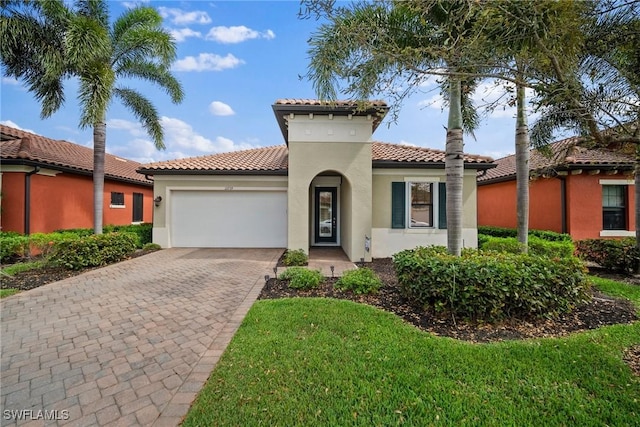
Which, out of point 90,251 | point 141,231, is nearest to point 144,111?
point 141,231

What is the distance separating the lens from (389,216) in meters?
10.7

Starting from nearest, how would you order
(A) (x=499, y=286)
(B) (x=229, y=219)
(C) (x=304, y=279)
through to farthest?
(A) (x=499, y=286) → (C) (x=304, y=279) → (B) (x=229, y=219)

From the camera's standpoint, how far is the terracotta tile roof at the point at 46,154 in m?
11.3

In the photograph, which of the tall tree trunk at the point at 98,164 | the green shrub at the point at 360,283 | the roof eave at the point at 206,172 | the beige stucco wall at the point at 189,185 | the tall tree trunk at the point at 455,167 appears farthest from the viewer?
the beige stucco wall at the point at 189,185

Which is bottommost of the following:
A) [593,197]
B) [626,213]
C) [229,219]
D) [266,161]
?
[229,219]

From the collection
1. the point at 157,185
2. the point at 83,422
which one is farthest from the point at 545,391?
the point at 157,185

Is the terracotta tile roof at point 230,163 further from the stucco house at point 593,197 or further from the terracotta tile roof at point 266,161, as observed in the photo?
the stucco house at point 593,197

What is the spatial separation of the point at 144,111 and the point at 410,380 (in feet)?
48.3

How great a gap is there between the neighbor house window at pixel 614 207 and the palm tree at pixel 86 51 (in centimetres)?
2013

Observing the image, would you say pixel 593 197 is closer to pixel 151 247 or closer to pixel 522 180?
pixel 522 180

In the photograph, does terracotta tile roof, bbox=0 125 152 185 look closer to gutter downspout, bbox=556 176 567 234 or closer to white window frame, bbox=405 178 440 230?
white window frame, bbox=405 178 440 230

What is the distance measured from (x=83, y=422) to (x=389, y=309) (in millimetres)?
4603

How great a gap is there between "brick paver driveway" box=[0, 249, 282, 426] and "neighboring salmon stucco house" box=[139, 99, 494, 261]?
4.45m

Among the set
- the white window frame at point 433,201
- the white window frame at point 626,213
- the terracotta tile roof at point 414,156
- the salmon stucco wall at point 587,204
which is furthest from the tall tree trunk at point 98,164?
the white window frame at point 626,213
